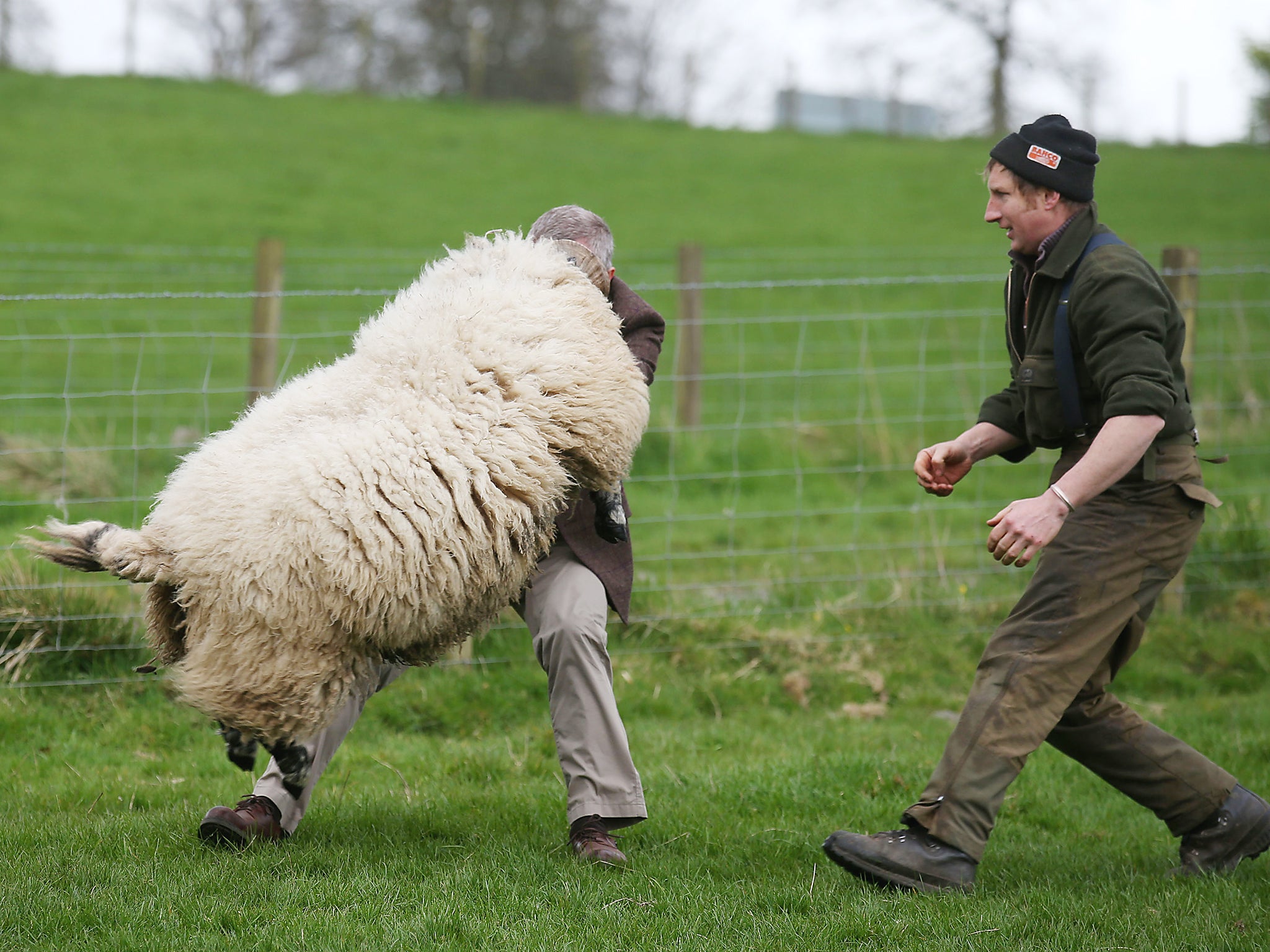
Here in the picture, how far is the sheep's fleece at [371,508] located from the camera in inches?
117

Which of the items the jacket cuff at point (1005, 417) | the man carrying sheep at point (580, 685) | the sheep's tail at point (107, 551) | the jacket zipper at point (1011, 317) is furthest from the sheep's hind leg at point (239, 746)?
the jacket zipper at point (1011, 317)

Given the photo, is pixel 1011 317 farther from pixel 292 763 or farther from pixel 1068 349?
pixel 292 763

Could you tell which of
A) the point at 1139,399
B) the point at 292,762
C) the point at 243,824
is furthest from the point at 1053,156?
the point at 243,824

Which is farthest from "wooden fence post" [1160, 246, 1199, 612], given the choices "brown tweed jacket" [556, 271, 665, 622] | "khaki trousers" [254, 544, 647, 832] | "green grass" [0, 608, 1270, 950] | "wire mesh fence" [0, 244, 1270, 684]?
"khaki trousers" [254, 544, 647, 832]

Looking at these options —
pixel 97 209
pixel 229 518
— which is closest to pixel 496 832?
pixel 229 518

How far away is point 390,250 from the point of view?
15000mm

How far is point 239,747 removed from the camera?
126 inches

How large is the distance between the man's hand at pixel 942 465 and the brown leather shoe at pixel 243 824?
221cm

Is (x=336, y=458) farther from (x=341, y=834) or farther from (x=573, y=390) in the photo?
(x=341, y=834)

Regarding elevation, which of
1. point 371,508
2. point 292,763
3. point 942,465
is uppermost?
point 942,465

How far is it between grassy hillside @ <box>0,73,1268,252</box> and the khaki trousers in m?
12.5

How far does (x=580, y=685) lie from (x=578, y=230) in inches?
53.8

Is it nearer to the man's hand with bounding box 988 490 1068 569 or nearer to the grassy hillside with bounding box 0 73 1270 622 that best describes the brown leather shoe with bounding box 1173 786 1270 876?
the man's hand with bounding box 988 490 1068 569

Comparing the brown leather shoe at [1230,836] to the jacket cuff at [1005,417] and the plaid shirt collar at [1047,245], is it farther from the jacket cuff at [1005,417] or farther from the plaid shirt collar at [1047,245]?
the plaid shirt collar at [1047,245]
